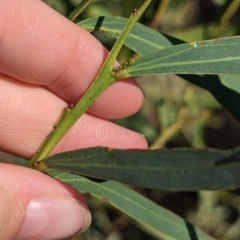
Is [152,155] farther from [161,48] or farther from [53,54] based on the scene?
[53,54]

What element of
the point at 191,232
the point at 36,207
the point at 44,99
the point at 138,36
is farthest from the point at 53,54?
the point at 191,232

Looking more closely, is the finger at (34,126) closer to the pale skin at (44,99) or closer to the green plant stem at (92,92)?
the pale skin at (44,99)

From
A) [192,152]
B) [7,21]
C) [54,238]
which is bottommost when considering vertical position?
[54,238]

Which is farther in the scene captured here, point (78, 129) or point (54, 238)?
point (78, 129)

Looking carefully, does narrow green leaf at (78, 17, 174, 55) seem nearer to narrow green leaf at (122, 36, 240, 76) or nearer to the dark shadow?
narrow green leaf at (122, 36, 240, 76)

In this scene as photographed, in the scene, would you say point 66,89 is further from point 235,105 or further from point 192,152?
point 192,152

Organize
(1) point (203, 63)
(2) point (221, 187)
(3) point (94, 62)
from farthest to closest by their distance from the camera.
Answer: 1. (3) point (94, 62)
2. (1) point (203, 63)
3. (2) point (221, 187)

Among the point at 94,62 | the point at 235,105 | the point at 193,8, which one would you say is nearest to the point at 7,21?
the point at 94,62

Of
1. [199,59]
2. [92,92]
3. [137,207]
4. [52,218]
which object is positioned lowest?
[52,218]
